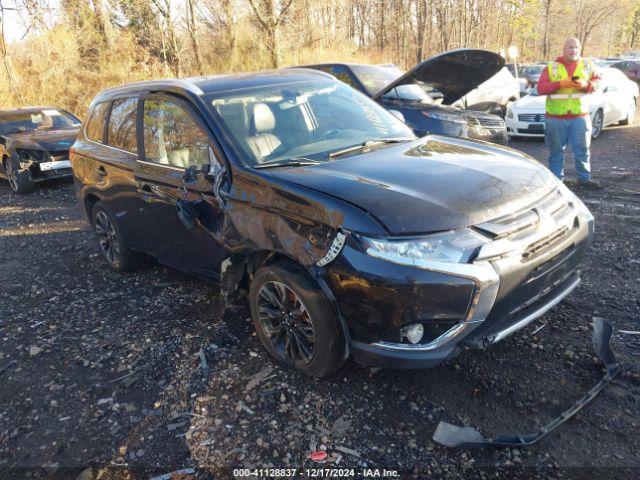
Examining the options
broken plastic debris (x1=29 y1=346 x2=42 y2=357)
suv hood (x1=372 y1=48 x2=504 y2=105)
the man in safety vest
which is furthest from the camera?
suv hood (x1=372 y1=48 x2=504 y2=105)

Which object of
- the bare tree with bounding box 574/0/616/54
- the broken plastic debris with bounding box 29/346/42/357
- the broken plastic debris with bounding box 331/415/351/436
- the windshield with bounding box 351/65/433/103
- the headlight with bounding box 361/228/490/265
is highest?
the bare tree with bounding box 574/0/616/54

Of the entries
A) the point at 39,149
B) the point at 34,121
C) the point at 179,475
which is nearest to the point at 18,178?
the point at 39,149

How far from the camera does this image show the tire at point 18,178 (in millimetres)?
9523

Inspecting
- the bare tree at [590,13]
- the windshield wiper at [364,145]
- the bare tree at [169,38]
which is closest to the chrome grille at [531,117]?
the windshield wiper at [364,145]

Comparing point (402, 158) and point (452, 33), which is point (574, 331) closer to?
point (402, 158)

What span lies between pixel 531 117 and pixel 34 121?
35.8 feet

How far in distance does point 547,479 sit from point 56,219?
7.72 meters

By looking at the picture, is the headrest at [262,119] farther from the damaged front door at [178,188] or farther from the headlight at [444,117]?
the headlight at [444,117]

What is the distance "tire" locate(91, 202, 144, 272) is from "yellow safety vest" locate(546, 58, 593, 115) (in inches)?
225

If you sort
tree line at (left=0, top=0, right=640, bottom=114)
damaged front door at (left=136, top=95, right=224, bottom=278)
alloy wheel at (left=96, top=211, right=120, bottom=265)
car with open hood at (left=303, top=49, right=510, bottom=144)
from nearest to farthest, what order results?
1. damaged front door at (left=136, top=95, right=224, bottom=278)
2. alloy wheel at (left=96, top=211, right=120, bottom=265)
3. car with open hood at (left=303, top=49, right=510, bottom=144)
4. tree line at (left=0, top=0, right=640, bottom=114)

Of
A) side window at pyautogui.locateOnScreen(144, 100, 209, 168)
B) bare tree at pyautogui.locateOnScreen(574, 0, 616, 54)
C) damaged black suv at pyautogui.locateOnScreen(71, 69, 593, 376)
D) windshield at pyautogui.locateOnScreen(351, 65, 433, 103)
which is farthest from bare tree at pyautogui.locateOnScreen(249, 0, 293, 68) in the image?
bare tree at pyautogui.locateOnScreen(574, 0, 616, 54)

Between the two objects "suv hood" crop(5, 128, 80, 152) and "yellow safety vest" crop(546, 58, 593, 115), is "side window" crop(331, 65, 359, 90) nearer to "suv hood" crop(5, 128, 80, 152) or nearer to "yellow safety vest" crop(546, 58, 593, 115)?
"yellow safety vest" crop(546, 58, 593, 115)

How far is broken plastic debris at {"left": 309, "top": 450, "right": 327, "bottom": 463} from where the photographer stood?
8.27 ft

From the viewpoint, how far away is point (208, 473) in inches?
97.8
